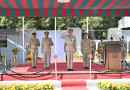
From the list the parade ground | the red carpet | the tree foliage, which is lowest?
the red carpet

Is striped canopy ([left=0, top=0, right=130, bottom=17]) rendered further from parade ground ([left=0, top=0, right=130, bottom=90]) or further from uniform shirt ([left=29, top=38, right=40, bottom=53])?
uniform shirt ([left=29, top=38, right=40, bottom=53])

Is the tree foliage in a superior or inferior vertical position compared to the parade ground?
superior

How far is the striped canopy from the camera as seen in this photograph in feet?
28.7

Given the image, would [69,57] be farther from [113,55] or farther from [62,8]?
[62,8]

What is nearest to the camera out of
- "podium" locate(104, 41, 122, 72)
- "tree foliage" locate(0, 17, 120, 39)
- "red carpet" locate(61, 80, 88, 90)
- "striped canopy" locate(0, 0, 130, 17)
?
"red carpet" locate(61, 80, 88, 90)

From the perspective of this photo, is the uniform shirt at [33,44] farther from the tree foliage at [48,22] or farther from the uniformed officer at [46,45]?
the tree foliage at [48,22]

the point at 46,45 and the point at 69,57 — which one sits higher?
the point at 46,45

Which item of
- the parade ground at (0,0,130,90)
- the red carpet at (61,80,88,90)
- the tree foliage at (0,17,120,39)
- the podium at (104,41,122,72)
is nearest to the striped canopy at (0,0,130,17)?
the parade ground at (0,0,130,90)

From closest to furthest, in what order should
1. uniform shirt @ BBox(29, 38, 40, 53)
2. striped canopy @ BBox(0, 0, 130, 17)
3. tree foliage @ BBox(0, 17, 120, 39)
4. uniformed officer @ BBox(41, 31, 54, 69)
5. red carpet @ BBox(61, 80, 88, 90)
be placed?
red carpet @ BBox(61, 80, 88, 90)
striped canopy @ BBox(0, 0, 130, 17)
uniformed officer @ BBox(41, 31, 54, 69)
uniform shirt @ BBox(29, 38, 40, 53)
tree foliage @ BBox(0, 17, 120, 39)

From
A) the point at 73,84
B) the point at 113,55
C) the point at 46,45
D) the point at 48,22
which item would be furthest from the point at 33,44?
the point at 48,22

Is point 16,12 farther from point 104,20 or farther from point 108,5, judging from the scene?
point 104,20

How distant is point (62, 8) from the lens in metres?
9.84

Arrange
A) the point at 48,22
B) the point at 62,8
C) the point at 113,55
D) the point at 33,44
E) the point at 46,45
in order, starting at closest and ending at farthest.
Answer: the point at 113,55
the point at 46,45
the point at 62,8
the point at 33,44
the point at 48,22

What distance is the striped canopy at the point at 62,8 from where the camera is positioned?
28.7 ft
